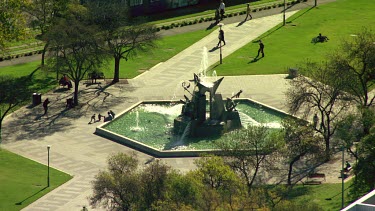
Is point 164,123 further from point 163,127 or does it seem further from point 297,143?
point 297,143

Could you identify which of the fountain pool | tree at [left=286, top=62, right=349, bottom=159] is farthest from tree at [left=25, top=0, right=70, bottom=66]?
tree at [left=286, top=62, right=349, bottom=159]

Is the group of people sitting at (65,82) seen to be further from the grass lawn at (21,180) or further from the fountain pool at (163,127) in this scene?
the grass lawn at (21,180)

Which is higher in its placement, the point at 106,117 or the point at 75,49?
the point at 75,49

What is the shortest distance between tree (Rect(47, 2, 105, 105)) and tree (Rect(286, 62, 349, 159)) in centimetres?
2669

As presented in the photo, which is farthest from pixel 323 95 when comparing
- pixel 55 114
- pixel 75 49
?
pixel 55 114

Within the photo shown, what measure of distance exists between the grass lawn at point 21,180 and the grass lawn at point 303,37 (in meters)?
37.7

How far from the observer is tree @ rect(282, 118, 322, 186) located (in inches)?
4796

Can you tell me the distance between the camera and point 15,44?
176 metres

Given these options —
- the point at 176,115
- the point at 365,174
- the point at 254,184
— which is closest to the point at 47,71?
the point at 176,115

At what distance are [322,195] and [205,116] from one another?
2448cm

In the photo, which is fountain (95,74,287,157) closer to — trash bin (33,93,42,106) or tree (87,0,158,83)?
trash bin (33,93,42,106)

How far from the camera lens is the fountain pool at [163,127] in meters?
134

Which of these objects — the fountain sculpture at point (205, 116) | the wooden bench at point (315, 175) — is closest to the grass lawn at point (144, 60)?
the fountain sculpture at point (205, 116)

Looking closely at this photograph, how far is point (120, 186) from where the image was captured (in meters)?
110
